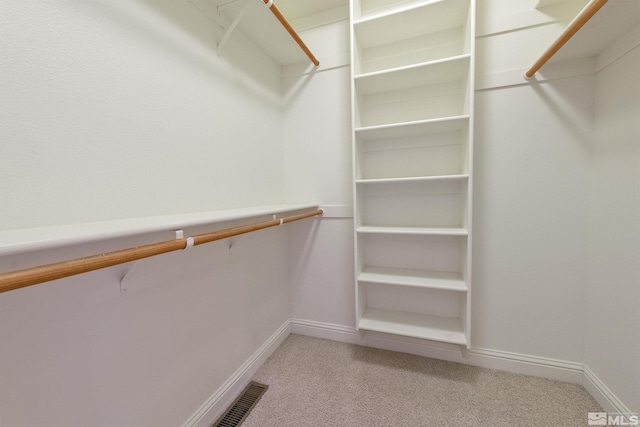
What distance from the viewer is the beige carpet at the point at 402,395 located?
1271mm

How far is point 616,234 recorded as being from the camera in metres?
1.22

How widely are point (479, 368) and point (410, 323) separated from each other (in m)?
0.52

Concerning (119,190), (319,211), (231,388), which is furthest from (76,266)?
(319,211)

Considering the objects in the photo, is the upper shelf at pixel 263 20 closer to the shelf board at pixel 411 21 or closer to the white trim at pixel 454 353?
the shelf board at pixel 411 21

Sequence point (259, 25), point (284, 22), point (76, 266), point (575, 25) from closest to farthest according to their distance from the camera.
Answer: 1. point (76, 266)
2. point (575, 25)
3. point (284, 22)
4. point (259, 25)

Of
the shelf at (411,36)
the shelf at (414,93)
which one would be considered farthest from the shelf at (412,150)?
the shelf at (411,36)

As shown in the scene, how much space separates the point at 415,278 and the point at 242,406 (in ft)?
4.13

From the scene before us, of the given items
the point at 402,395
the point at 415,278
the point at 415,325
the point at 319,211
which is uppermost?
the point at 319,211

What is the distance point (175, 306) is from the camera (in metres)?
1.11

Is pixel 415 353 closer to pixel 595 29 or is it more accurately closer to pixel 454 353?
pixel 454 353

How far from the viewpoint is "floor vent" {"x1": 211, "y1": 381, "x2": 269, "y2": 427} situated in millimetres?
1283

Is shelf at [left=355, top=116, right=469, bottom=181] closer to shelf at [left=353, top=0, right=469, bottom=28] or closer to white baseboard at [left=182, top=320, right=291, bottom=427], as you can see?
shelf at [left=353, top=0, right=469, bottom=28]

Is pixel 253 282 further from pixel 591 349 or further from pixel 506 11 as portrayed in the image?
pixel 506 11

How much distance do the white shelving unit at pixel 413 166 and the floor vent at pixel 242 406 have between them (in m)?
0.75
